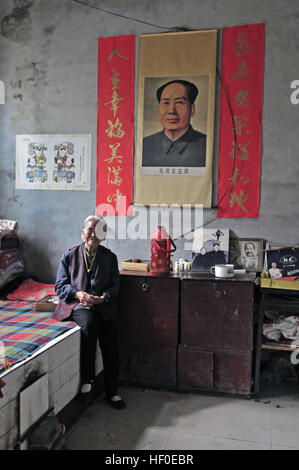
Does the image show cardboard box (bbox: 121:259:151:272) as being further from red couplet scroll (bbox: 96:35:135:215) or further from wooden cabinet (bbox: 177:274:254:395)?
red couplet scroll (bbox: 96:35:135:215)

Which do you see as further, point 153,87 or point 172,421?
point 153,87

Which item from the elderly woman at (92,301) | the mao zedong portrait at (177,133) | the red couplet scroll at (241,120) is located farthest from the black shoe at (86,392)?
the mao zedong portrait at (177,133)

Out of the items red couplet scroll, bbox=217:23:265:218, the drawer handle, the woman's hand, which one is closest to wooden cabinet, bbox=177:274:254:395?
the drawer handle

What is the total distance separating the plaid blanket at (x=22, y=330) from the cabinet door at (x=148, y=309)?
494 millimetres

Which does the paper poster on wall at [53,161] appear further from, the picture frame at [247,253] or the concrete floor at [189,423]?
the concrete floor at [189,423]

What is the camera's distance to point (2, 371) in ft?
7.28

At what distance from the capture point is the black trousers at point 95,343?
3006 mm

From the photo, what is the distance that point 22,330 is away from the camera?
2.91 m

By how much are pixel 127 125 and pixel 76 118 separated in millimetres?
509

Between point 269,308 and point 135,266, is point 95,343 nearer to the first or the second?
point 135,266

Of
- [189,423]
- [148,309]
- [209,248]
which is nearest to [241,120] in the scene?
[209,248]
